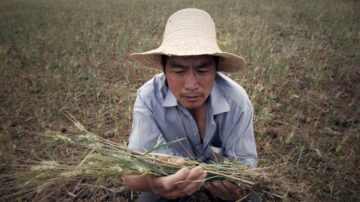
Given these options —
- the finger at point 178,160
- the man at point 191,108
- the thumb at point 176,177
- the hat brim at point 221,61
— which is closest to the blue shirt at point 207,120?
the man at point 191,108

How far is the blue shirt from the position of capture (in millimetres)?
1329

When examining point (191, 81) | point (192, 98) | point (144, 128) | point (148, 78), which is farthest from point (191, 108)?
point (148, 78)

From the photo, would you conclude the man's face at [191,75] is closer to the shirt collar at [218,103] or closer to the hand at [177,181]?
the shirt collar at [218,103]

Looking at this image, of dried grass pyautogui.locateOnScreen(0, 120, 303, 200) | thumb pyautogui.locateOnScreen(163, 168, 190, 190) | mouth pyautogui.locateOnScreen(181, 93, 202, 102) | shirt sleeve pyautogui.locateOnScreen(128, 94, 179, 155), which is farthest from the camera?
shirt sleeve pyautogui.locateOnScreen(128, 94, 179, 155)

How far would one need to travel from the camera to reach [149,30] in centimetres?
522

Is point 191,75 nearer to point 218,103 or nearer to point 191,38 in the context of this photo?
point 191,38

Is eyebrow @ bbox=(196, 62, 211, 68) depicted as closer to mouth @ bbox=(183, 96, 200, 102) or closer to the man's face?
the man's face

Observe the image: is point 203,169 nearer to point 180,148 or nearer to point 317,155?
point 180,148

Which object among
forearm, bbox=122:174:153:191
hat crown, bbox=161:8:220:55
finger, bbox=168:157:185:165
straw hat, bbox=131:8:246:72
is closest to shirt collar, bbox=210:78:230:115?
straw hat, bbox=131:8:246:72

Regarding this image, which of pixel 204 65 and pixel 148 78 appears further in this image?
pixel 148 78

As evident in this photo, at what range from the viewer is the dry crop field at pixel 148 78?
1.80 meters

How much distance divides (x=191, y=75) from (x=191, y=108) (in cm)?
28

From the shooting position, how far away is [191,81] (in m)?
1.13

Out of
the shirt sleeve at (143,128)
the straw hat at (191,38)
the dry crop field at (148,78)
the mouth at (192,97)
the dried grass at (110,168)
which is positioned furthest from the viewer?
the dry crop field at (148,78)
